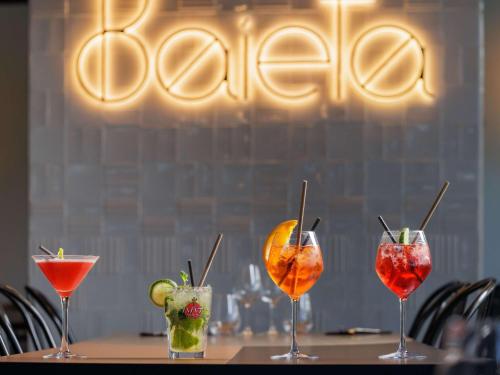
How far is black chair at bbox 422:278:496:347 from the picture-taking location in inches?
106

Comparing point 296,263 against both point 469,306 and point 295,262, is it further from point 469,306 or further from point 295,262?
point 469,306

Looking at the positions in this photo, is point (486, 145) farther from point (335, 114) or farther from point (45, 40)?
point (45, 40)

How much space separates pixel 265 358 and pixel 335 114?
10.6 ft

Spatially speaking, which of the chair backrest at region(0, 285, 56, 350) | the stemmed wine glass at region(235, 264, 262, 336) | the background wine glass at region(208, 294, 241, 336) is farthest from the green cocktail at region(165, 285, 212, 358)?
the stemmed wine glass at region(235, 264, 262, 336)

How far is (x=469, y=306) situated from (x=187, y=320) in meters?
1.00

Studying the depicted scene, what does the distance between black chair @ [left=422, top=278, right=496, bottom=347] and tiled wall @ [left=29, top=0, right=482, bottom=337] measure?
4.50 ft

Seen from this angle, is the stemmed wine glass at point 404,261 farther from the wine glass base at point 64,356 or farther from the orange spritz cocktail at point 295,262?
the wine glass base at point 64,356

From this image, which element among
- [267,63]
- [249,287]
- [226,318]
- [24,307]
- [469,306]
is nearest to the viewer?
[469,306]

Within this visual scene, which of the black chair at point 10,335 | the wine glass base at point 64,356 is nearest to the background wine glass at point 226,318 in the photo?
the black chair at point 10,335

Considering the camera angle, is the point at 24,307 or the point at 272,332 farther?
the point at 272,332

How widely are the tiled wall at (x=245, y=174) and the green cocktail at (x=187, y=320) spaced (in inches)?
117

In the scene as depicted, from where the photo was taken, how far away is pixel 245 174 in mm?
5188

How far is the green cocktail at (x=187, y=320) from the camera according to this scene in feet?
6.76

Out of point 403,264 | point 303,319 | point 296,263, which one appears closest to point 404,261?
point 403,264
